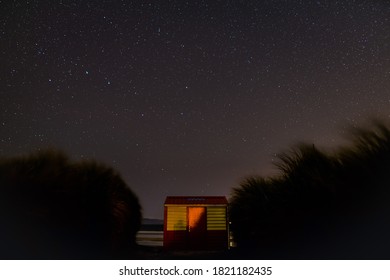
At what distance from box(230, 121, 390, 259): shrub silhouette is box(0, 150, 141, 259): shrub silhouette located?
6.97 feet

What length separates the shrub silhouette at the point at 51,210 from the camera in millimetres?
3990

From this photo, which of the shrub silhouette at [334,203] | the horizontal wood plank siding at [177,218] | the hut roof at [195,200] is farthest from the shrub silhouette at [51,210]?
the hut roof at [195,200]

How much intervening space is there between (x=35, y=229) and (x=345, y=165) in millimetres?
2973

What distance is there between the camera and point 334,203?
3334 millimetres

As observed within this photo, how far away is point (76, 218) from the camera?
4648mm

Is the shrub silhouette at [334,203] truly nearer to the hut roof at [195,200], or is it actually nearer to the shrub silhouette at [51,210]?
the shrub silhouette at [51,210]

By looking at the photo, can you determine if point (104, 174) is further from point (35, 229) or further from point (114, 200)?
point (35, 229)

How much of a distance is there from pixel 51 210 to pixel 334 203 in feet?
8.98

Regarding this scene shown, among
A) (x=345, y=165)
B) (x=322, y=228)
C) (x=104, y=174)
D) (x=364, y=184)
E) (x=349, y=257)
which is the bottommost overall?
(x=349, y=257)

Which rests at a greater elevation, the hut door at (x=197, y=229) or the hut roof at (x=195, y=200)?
the hut roof at (x=195, y=200)

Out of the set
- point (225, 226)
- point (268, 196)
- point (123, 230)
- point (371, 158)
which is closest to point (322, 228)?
point (371, 158)

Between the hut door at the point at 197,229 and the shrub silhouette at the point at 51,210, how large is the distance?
3834 millimetres

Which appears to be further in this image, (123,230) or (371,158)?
(123,230)

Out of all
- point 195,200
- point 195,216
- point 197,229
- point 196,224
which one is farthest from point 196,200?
point 197,229
